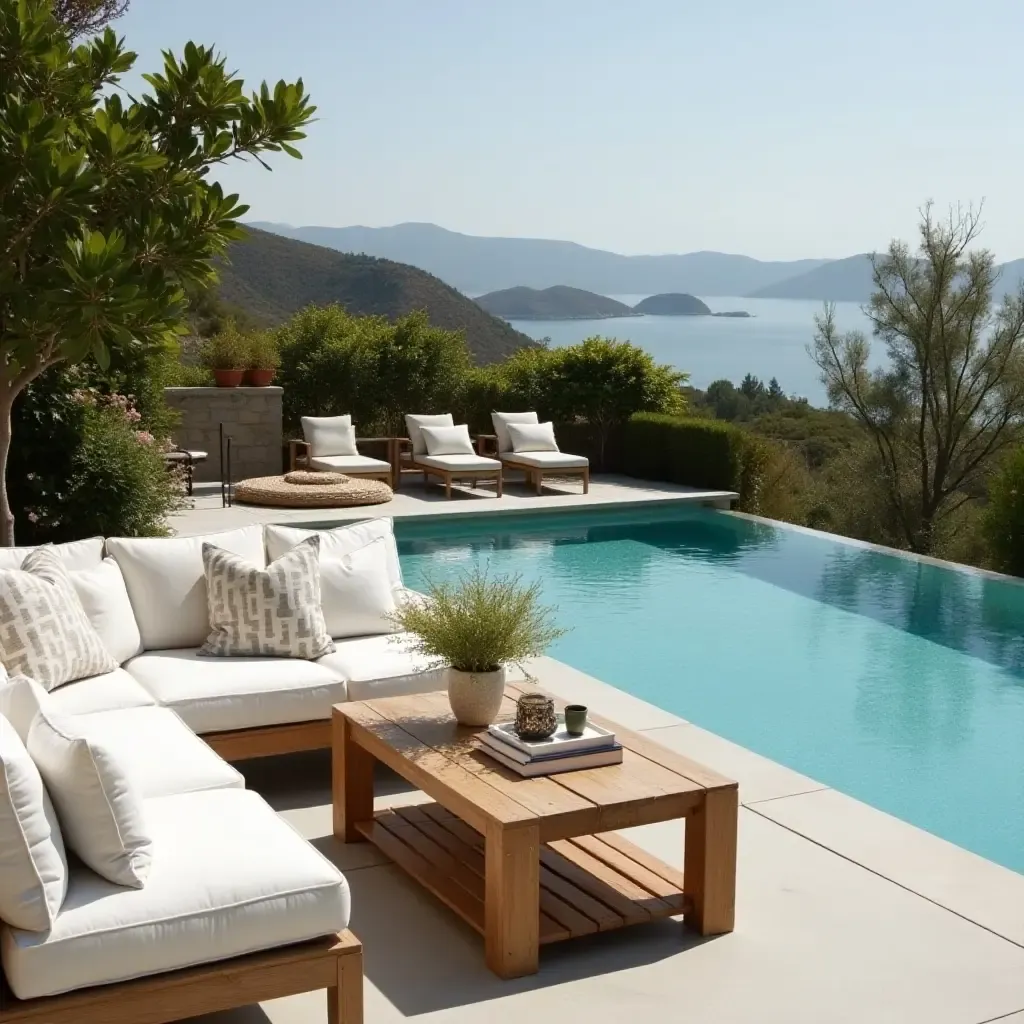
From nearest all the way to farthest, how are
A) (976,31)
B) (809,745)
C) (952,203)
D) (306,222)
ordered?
1. (809,745)
2. (976,31)
3. (952,203)
4. (306,222)

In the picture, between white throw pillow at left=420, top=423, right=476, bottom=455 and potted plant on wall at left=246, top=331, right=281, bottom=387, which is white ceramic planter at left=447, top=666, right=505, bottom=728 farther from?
potted plant on wall at left=246, top=331, right=281, bottom=387

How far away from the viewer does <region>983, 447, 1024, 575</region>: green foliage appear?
10.1 metres

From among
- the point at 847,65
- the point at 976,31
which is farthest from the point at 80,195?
the point at 847,65

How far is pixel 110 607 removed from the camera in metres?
4.91

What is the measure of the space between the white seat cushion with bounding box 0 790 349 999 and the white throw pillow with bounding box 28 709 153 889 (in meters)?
0.05

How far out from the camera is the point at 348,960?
295cm

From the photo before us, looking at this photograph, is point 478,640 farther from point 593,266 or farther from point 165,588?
point 593,266

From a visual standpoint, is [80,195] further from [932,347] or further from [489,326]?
[489,326]

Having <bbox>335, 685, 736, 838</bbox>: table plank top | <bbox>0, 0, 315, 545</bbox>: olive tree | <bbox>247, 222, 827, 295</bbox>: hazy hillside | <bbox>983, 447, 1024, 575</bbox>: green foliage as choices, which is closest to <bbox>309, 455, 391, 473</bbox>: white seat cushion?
<bbox>983, 447, 1024, 575</bbox>: green foliage

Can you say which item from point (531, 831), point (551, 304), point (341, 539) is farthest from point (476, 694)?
point (551, 304)

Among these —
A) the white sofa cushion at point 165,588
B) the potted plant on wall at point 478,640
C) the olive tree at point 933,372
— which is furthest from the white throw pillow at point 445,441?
the potted plant on wall at point 478,640

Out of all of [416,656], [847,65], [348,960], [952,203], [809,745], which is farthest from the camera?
[847,65]

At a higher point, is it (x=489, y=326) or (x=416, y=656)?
(x=489, y=326)

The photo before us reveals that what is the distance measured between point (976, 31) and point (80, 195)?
11.4 m
